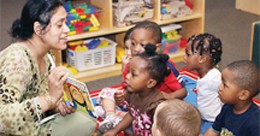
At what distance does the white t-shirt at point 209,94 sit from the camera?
2.10 metres

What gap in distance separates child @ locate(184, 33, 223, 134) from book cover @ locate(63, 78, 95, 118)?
590 mm

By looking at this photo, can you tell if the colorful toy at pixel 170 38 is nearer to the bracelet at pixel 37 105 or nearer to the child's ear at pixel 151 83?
the child's ear at pixel 151 83

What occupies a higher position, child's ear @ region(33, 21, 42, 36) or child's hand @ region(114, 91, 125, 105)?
child's ear @ region(33, 21, 42, 36)

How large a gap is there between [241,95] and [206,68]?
0.49 metres

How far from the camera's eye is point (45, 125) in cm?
183

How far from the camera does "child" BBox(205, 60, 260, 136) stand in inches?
66.8

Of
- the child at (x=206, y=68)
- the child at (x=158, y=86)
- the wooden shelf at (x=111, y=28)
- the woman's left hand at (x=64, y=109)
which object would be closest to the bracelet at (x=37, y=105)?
the woman's left hand at (x=64, y=109)

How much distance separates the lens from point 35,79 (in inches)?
69.7

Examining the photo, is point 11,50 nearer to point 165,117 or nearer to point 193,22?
point 165,117

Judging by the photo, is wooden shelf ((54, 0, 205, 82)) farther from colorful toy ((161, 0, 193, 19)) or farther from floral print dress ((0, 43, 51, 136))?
floral print dress ((0, 43, 51, 136))

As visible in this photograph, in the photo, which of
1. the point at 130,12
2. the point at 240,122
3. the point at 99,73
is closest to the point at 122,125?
the point at 240,122

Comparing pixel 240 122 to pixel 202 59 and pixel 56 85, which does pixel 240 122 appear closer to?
pixel 202 59

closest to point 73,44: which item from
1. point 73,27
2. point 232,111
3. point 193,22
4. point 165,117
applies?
point 73,27

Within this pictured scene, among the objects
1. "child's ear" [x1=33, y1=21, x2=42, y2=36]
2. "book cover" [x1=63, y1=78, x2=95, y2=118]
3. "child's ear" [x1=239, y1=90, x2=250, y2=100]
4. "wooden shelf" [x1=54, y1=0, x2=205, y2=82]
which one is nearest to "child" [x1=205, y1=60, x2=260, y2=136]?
"child's ear" [x1=239, y1=90, x2=250, y2=100]
